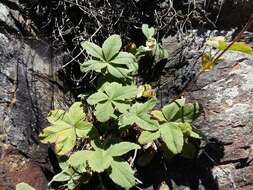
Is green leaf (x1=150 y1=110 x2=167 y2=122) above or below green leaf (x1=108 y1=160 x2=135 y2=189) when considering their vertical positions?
above

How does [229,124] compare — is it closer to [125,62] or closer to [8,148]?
[125,62]

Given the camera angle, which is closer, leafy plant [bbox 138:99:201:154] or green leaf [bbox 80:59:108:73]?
leafy plant [bbox 138:99:201:154]

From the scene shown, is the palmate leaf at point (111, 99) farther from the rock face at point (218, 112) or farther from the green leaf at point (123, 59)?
the rock face at point (218, 112)

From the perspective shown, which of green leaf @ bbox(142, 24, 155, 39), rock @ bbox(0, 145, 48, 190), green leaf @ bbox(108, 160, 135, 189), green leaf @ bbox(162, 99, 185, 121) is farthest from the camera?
green leaf @ bbox(142, 24, 155, 39)

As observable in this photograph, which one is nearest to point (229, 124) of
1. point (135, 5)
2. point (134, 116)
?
point (134, 116)

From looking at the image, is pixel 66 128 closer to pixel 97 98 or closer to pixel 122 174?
pixel 97 98

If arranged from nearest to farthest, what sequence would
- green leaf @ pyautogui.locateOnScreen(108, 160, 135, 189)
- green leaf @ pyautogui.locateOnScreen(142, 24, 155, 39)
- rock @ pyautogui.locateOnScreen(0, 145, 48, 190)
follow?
1. green leaf @ pyautogui.locateOnScreen(108, 160, 135, 189)
2. rock @ pyautogui.locateOnScreen(0, 145, 48, 190)
3. green leaf @ pyautogui.locateOnScreen(142, 24, 155, 39)

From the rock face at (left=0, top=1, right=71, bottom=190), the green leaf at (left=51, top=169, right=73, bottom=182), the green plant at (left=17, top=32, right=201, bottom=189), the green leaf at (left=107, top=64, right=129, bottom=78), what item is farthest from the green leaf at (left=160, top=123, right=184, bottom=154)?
the rock face at (left=0, top=1, right=71, bottom=190)

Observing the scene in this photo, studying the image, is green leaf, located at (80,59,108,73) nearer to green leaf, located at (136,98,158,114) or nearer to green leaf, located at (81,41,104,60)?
green leaf, located at (81,41,104,60)
